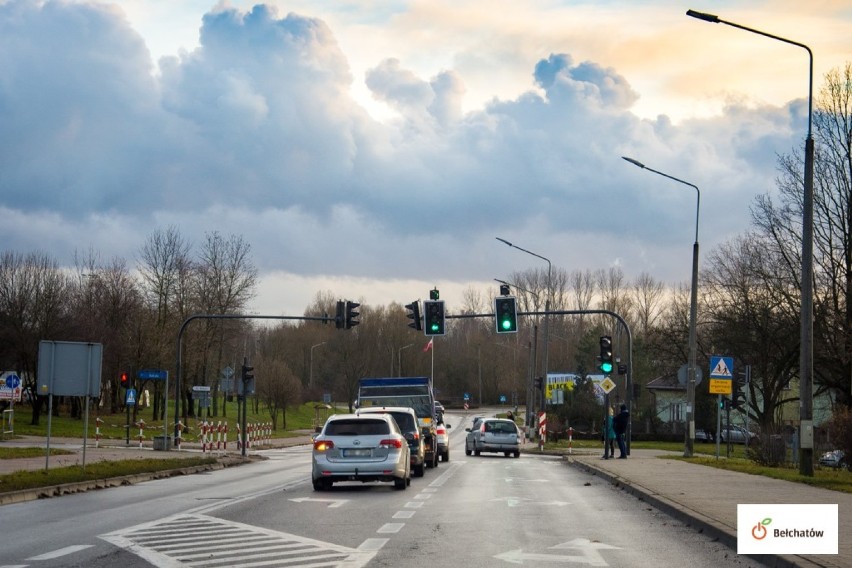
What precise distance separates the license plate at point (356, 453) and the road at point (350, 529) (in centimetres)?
78

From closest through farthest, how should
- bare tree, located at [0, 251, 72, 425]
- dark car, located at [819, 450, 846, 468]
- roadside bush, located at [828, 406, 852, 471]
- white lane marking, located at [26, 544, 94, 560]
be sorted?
1. white lane marking, located at [26, 544, 94, 560]
2. roadside bush, located at [828, 406, 852, 471]
3. dark car, located at [819, 450, 846, 468]
4. bare tree, located at [0, 251, 72, 425]

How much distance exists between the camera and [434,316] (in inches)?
1538

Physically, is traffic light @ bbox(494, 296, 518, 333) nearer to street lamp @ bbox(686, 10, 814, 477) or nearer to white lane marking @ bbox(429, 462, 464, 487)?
white lane marking @ bbox(429, 462, 464, 487)

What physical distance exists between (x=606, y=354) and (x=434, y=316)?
20.7ft

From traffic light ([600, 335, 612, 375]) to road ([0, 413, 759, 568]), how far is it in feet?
52.6

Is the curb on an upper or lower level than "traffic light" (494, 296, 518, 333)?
lower

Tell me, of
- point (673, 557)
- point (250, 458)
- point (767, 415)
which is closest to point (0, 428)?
point (250, 458)

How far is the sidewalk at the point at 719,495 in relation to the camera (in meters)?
11.9

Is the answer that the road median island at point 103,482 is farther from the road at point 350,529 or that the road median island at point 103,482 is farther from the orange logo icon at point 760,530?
the orange logo icon at point 760,530

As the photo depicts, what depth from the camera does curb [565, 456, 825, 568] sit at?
10.8 meters

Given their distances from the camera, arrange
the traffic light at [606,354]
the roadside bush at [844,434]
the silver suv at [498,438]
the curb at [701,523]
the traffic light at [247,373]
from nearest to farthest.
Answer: the curb at [701,523] < the roadside bush at [844,434] < the traffic light at [247,373] < the traffic light at [606,354] < the silver suv at [498,438]

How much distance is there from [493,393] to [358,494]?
12817cm

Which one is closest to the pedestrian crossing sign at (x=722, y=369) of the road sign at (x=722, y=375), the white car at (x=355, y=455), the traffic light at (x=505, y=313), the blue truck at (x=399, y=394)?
the road sign at (x=722, y=375)

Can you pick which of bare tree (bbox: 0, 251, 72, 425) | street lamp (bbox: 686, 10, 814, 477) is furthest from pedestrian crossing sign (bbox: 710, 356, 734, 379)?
bare tree (bbox: 0, 251, 72, 425)
